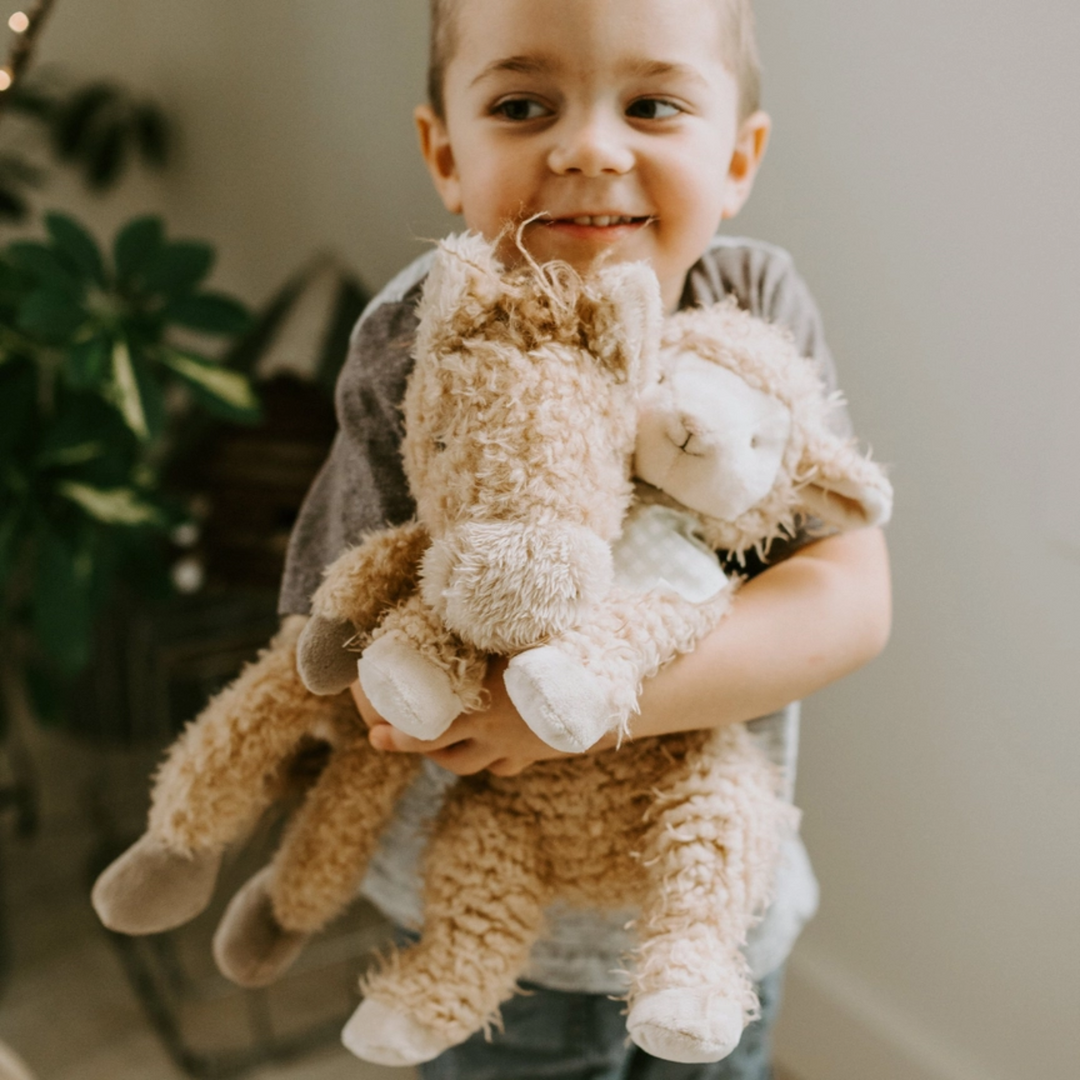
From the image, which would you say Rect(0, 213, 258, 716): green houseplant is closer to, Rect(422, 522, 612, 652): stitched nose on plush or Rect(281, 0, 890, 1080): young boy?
Rect(281, 0, 890, 1080): young boy

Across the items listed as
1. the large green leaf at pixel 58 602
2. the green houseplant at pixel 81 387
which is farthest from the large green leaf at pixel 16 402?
the large green leaf at pixel 58 602

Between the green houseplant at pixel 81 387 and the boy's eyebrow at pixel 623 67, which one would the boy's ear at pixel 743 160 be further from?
the green houseplant at pixel 81 387

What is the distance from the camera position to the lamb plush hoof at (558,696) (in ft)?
1.34

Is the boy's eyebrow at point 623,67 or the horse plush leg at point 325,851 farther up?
the boy's eyebrow at point 623,67

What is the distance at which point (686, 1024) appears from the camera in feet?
1.47

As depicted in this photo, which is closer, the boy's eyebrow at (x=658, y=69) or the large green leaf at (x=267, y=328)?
the boy's eyebrow at (x=658, y=69)

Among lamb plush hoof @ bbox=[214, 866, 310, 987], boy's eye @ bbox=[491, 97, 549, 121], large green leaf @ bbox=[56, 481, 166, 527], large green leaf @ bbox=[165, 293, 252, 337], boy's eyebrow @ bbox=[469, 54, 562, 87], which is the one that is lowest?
lamb plush hoof @ bbox=[214, 866, 310, 987]

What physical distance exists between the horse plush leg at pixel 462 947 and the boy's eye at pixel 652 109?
377 millimetres

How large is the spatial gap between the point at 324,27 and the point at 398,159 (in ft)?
0.63

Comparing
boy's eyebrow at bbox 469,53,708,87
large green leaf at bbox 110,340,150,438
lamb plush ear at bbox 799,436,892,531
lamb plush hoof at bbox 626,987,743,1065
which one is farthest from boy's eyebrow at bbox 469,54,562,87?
large green leaf at bbox 110,340,150,438

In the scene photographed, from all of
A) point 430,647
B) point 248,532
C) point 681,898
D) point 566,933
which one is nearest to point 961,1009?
point 566,933

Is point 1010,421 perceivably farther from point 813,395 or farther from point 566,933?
point 566,933

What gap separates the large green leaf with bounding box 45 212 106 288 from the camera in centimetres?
105

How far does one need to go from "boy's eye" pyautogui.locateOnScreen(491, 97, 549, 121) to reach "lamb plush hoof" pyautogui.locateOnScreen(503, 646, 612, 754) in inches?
11.2
